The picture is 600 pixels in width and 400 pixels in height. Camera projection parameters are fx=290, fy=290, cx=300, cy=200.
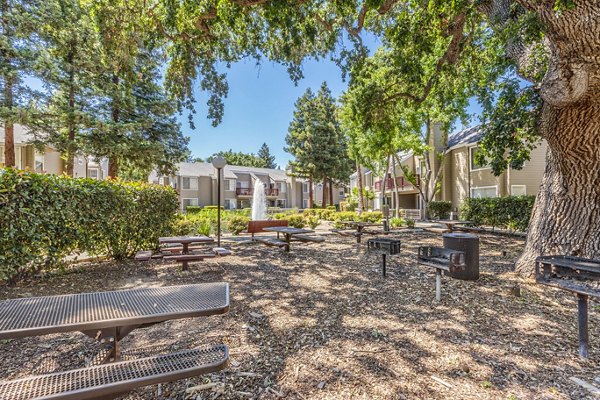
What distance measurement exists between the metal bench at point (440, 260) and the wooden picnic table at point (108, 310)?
345 cm

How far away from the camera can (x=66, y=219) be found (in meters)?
5.71

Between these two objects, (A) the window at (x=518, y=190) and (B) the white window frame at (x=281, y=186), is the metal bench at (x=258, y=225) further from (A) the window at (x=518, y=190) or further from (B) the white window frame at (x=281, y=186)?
(B) the white window frame at (x=281, y=186)

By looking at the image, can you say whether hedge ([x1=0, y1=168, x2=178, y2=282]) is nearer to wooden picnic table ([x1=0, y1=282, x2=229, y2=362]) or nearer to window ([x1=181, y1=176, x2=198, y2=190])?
wooden picnic table ([x1=0, y1=282, x2=229, y2=362])

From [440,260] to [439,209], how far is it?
68.4ft

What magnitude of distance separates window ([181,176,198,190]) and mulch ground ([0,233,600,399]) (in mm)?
33336

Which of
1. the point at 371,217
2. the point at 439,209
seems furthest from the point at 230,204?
the point at 439,209

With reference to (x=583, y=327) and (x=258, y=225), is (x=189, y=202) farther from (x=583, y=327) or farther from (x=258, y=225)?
(x=583, y=327)

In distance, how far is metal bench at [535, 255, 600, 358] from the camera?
2.96 m

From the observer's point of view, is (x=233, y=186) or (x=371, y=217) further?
(x=233, y=186)

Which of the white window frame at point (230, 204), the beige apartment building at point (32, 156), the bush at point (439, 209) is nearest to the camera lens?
the beige apartment building at point (32, 156)

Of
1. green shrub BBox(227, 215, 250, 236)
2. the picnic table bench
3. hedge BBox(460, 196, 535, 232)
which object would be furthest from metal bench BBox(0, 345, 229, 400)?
hedge BBox(460, 196, 535, 232)

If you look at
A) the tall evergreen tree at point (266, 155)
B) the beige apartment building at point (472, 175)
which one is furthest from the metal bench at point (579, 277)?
the tall evergreen tree at point (266, 155)

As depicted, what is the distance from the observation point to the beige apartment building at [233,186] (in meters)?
37.8

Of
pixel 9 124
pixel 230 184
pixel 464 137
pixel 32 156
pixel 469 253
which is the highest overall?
pixel 464 137
